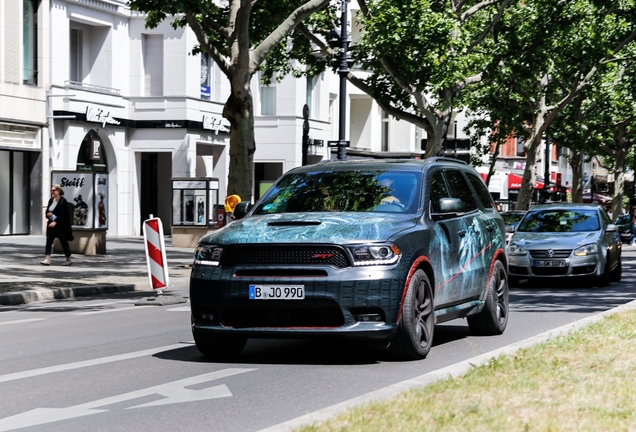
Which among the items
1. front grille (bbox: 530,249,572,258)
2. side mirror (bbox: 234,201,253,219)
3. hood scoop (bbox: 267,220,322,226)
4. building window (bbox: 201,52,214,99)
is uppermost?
building window (bbox: 201,52,214,99)

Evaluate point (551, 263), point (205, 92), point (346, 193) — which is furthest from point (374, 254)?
point (205, 92)

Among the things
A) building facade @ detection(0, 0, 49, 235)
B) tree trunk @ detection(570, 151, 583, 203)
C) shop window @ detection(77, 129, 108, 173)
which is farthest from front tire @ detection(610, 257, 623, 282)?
tree trunk @ detection(570, 151, 583, 203)

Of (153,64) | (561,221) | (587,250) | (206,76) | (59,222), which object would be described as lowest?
(587,250)

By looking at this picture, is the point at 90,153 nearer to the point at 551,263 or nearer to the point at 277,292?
the point at 551,263

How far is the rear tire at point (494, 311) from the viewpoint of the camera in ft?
38.4

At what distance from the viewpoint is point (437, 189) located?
10906mm

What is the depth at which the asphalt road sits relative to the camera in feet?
23.5

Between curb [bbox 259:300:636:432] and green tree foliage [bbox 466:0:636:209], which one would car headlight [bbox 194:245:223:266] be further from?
green tree foliage [bbox 466:0:636:209]

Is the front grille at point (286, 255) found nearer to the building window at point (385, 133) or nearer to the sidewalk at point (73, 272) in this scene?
the sidewalk at point (73, 272)

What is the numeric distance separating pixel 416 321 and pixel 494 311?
234 cm

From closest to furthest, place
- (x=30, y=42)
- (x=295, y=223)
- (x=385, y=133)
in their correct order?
(x=295, y=223)
(x=30, y=42)
(x=385, y=133)

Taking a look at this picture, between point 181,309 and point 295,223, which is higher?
point 295,223

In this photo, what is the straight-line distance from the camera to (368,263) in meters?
9.21

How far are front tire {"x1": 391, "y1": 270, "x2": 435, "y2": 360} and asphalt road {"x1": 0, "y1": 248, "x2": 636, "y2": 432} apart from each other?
14 cm
